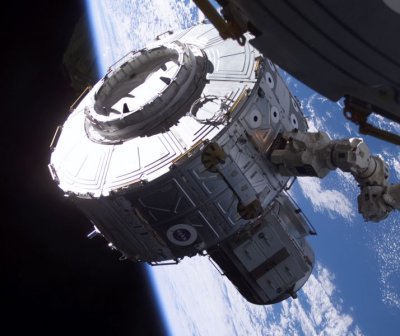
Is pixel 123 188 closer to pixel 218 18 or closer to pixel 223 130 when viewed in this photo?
pixel 223 130

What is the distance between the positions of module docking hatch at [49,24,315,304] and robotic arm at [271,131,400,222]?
1.08 feet

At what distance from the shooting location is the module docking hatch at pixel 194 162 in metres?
8.85

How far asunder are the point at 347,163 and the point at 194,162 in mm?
2739

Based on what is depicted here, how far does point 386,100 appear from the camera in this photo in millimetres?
4012

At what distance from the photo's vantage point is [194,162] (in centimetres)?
863

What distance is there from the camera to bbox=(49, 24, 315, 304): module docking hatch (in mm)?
8852

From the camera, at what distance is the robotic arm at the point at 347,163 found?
8.86 m

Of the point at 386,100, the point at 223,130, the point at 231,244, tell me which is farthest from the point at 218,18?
the point at 231,244

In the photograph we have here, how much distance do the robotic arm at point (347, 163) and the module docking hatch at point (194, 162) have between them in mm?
330

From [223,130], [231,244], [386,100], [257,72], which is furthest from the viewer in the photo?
[231,244]

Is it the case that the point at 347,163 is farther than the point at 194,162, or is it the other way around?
the point at 347,163

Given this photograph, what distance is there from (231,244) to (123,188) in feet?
8.47

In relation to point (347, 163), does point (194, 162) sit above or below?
above

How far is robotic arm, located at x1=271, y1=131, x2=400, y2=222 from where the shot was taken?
29.1 feet
